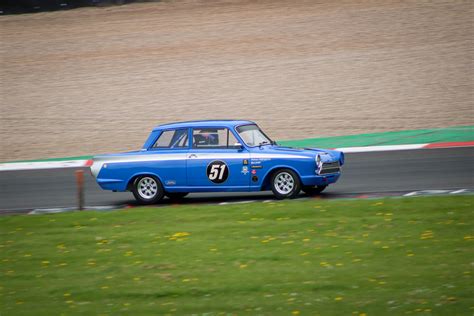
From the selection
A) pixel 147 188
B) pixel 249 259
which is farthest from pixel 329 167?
pixel 249 259

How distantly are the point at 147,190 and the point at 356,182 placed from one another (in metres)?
4.27

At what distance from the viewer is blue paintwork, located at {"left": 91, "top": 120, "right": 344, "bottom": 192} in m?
14.3

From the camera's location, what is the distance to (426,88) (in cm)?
2731

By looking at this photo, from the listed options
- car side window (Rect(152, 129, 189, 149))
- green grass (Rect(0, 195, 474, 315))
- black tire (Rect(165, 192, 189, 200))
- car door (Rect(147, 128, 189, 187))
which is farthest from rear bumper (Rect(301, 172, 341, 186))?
black tire (Rect(165, 192, 189, 200))

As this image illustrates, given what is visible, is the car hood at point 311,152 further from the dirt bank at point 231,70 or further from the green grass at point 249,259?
the dirt bank at point 231,70

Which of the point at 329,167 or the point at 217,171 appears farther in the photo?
the point at 217,171

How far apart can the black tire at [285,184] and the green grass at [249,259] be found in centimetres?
48

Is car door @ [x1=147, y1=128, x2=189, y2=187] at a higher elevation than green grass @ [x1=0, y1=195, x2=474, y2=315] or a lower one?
higher

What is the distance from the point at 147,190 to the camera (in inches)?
599

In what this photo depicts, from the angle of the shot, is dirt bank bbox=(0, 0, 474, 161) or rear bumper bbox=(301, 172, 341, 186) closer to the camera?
rear bumper bbox=(301, 172, 341, 186)

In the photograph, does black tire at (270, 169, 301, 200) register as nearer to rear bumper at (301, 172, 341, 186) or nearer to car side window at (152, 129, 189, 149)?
rear bumper at (301, 172, 341, 186)

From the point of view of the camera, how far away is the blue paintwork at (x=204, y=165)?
46.9ft

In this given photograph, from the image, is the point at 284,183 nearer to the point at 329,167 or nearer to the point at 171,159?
the point at 329,167

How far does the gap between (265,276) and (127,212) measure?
5110mm
